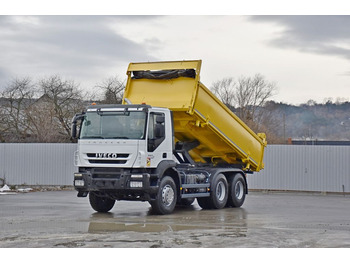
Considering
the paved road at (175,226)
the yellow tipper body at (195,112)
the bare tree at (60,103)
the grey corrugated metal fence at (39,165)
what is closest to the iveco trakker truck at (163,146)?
the yellow tipper body at (195,112)

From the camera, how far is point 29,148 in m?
31.2

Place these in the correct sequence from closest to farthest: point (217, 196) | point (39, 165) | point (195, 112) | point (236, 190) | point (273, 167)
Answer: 1. point (195, 112)
2. point (217, 196)
3. point (236, 190)
4. point (273, 167)
5. point (39, 165)

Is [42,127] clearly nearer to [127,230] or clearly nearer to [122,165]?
[122,165]

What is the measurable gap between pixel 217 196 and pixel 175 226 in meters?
5.12

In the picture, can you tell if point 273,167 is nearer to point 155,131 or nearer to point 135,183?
point 155,131

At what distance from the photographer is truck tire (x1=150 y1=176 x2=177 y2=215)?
1625 centimetres

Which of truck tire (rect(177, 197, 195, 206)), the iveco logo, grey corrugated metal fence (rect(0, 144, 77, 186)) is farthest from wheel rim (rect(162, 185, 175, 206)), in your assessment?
grey corrugated metal fence (rect(0, 144, 77, 186))

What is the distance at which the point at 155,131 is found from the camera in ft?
53.1

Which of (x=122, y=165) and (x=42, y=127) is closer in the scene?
(x=122, y=165)

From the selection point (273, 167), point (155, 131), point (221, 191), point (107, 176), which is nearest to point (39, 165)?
point (273, 167)

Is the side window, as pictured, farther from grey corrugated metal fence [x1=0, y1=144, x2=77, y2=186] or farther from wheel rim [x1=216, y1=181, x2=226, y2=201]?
grey corrugated metal fence [x1=0, y1=144, x2=77, y2=186]

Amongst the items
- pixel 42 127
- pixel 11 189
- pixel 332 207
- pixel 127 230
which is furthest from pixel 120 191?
pixel 42 127

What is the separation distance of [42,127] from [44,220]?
93.8ft

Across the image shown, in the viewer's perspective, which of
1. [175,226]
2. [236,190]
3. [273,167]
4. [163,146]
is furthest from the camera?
[273,167]
